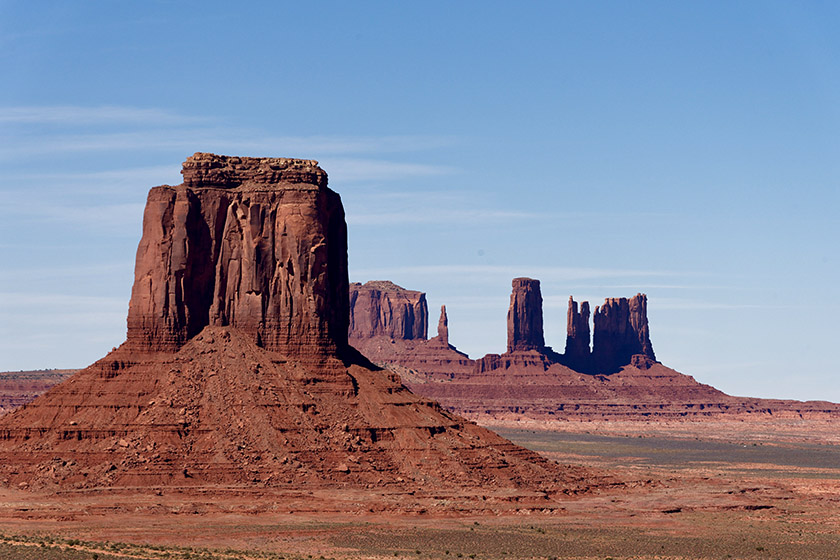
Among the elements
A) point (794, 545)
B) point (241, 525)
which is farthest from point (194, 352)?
point (794, 545)

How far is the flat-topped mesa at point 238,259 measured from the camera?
117 m

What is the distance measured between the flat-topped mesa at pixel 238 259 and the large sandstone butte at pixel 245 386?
0.34ft

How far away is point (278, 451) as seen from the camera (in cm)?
10688

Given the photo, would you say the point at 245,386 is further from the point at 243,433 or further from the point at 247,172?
the point at 247,172

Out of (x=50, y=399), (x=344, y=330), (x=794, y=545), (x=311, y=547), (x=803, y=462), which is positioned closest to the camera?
(x=311, y=547)

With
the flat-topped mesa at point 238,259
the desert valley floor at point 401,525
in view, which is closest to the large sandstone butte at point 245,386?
the flat-topped mesa at point 238,259

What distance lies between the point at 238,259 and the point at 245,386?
1172 centimetres

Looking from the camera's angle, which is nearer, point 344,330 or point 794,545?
point 794,545

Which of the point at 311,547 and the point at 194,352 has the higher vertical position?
the point at 194,352

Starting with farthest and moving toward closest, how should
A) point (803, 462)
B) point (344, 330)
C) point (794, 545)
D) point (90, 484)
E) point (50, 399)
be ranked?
1. point (803, 462)
2. point (344, 330)
3. point (50, 399)
4. point (90, 484)
5. point (794, 545)

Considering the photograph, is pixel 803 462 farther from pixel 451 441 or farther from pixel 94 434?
pixel 94 434

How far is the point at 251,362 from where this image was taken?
115m

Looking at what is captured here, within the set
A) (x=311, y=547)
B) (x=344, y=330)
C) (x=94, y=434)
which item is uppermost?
(x=344, y=330)

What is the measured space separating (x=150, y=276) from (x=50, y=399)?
1219 cm
